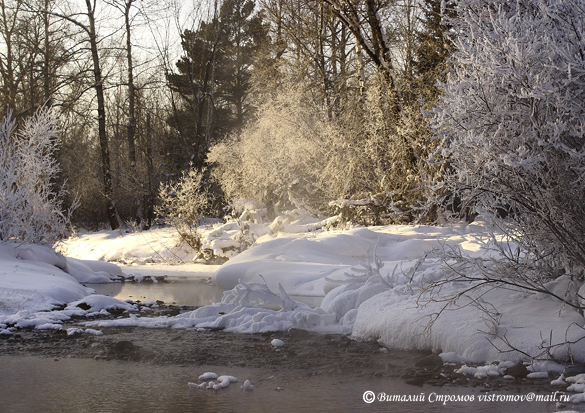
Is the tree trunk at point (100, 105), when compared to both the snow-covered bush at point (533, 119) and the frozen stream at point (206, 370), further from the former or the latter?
the snow-covered bush at point (533, 119)

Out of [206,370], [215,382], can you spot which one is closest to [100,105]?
[206,370]

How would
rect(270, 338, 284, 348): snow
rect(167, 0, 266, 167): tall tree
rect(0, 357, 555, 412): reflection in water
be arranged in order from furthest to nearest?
rect(167, 0, 266, 167): tall tree, rect(270, 338, 284, 348): snow, rect(0, 357, 555, 412): reflection in water

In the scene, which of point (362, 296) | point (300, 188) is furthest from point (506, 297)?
point (300, 188)

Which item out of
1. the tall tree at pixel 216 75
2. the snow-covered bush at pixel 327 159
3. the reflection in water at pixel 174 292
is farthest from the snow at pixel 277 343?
the tall tree at pixel 216 75

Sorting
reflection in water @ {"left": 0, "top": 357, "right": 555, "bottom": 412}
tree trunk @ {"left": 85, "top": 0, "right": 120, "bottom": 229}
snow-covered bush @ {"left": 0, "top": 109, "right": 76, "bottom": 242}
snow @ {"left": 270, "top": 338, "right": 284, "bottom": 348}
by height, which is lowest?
snow @ {"left": 270, "top": 338, "right": 284, "bottom": 348}

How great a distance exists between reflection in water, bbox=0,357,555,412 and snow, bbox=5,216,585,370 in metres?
0.77

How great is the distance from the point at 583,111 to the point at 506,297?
6.07ft

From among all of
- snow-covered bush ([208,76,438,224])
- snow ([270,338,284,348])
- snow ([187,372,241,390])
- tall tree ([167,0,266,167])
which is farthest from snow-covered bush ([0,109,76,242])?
tall tree ([167,0,266,167])

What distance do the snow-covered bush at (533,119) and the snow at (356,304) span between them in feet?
2.12

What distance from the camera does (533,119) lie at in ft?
13.8

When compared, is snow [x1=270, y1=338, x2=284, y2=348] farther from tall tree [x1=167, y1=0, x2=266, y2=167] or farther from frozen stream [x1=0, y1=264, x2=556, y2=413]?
tall tree [x1=167, y1=0, x2=266, y2=167]

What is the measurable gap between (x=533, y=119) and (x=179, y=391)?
3.27 meters

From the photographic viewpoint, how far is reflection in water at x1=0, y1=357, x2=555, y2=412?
146 inches

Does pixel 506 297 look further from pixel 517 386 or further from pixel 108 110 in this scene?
pixel 108 110
